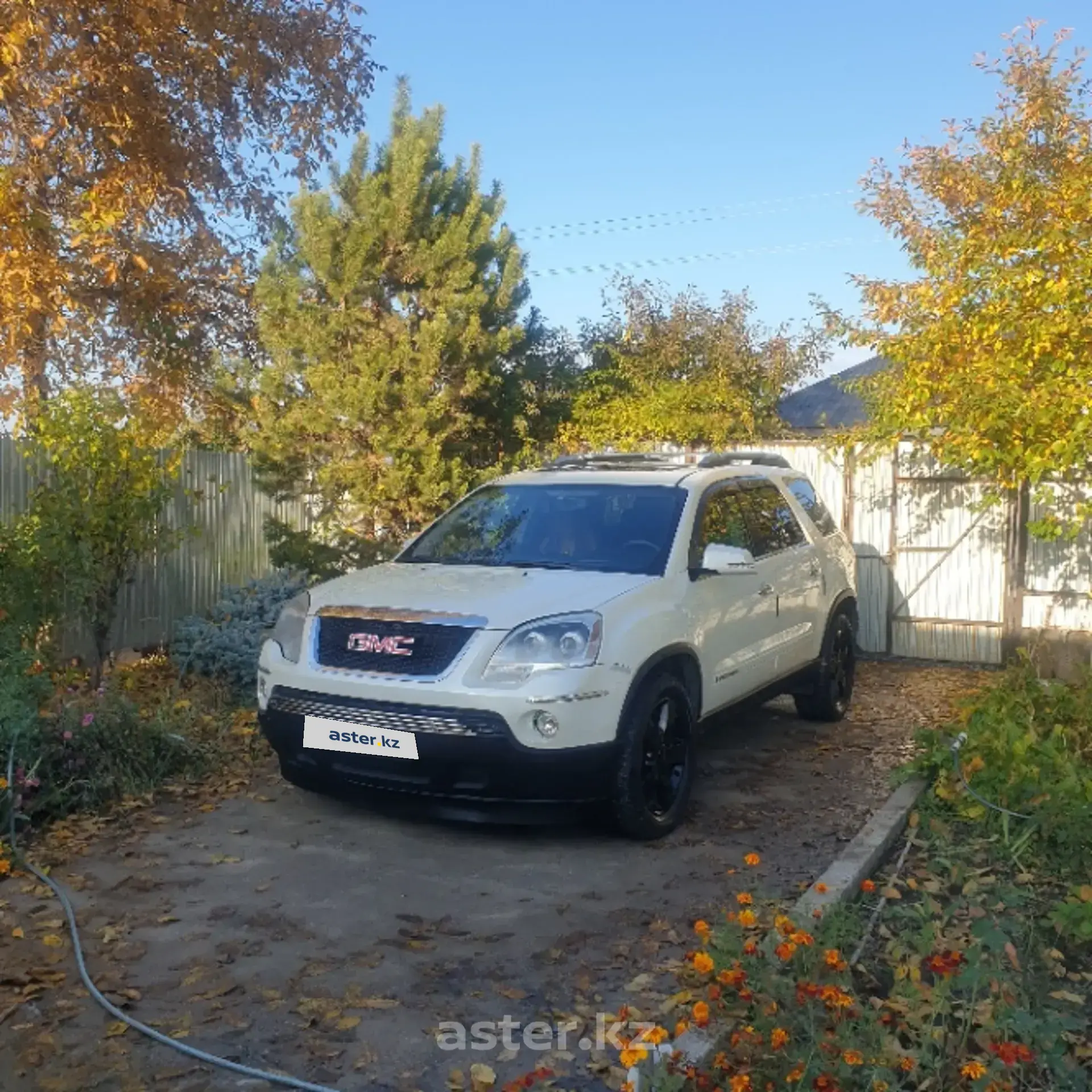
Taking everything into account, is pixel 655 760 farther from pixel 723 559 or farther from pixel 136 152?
pixel 136 152

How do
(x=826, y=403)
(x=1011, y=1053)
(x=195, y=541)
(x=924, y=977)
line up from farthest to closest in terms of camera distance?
(x=826, y=403), (x=195, y=541), (x=924, y=977), (x=1011, y=1053)

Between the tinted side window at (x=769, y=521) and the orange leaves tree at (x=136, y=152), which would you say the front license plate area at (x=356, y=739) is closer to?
the tinted side window at (x=769, y=521)

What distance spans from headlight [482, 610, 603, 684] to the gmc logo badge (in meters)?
0.42

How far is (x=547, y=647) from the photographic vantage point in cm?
509

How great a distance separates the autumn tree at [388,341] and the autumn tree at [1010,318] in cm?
454

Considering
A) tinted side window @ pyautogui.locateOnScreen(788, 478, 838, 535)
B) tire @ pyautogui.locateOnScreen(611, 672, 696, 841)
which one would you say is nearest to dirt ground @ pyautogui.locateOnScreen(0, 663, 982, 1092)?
tire @ pyautogui.locateOnScreen(611, 672, 696, 841)

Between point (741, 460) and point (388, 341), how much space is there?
5899 millimetres

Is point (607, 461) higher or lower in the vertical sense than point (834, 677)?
higher

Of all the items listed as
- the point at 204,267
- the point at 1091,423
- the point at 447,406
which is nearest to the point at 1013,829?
the point at 1091,423

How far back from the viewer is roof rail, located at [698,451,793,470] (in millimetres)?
7250

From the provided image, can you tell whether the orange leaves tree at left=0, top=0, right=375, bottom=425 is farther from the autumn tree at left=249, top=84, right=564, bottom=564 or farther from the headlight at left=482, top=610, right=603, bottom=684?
the headlight at left=482, top=610, right=603, bottom=684

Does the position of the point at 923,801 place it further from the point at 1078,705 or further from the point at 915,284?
the point at 915,284

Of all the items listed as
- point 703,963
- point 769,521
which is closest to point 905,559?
point 769,521

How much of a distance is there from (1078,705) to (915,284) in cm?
456
